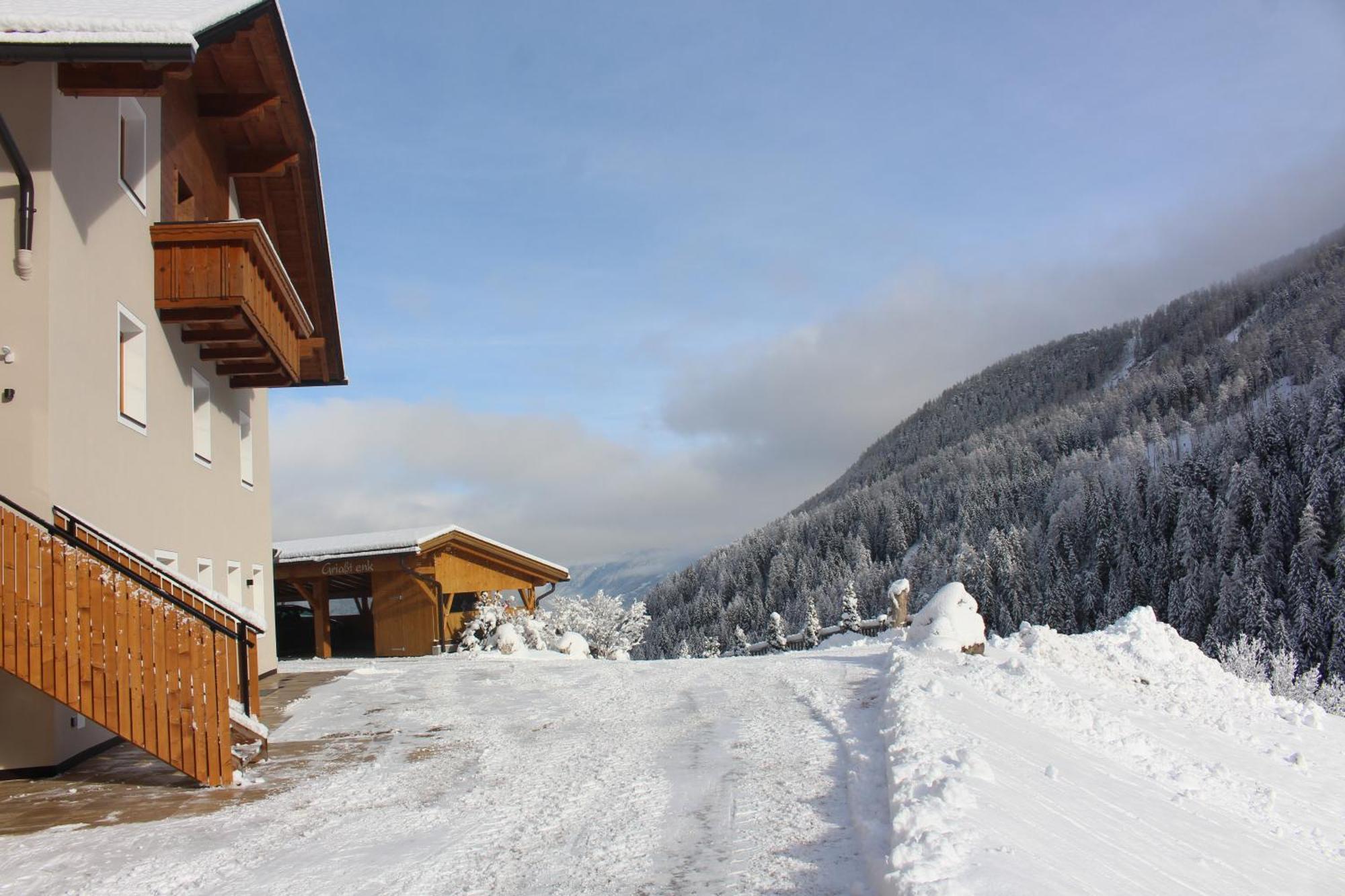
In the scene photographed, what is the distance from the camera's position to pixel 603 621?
35.3 m

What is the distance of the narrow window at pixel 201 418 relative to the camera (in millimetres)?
15484

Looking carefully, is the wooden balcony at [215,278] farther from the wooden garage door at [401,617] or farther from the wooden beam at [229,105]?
the wooden garage door at [401,617]

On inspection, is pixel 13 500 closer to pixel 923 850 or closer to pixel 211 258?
pixel 211 258

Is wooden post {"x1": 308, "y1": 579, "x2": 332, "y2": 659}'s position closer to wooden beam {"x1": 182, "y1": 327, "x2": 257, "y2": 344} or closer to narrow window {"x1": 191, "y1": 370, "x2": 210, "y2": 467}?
narrow window {"x1": 191, "y1": 370, "x2": 210, "y2": 467}

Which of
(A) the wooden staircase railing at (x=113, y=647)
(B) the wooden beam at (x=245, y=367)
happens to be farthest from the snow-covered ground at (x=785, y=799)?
(B) the wooden beam at (x=245, y=367)

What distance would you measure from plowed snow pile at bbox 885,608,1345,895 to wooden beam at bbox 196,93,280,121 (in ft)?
42.0

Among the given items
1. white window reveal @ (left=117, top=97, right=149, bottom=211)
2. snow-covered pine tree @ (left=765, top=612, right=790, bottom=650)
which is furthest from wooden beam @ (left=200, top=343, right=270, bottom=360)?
snow-covered pine tree @ (left=765, top=612, right=790, bottom=650)

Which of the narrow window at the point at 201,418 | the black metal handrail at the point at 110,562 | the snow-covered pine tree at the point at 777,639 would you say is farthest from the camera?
the snow-covered pine tree at the point at 777,639

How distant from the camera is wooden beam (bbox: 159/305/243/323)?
13.2 m

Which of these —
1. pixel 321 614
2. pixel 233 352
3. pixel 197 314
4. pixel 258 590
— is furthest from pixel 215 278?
pixel 321 614

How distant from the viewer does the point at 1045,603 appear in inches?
3893

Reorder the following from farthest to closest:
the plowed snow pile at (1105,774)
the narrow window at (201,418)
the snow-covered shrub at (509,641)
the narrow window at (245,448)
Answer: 1. the snow-covered shrub at (509,641)
2. the narrow window at (245,448)
3. the narrow window at (201,418)
4. the plowed snow pile at (1105,774)

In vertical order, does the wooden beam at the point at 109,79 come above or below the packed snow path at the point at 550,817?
above

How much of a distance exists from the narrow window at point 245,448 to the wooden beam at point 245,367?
182cm
